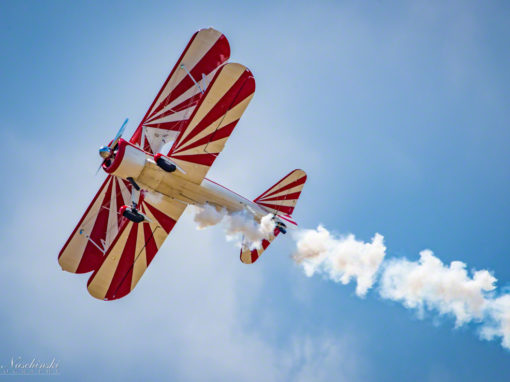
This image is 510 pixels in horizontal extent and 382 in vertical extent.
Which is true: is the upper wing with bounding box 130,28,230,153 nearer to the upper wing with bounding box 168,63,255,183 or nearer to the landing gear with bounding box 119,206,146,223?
the upper wing with bounding box 168,63,255,183

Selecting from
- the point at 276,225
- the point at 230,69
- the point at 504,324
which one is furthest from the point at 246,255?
the point at 504,324

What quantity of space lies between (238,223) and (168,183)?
2564 mm

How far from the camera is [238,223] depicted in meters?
16.1

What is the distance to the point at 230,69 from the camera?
13695 mm

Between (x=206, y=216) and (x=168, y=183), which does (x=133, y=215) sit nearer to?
(x=168, y=183)

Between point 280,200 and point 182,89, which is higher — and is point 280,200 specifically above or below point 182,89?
below

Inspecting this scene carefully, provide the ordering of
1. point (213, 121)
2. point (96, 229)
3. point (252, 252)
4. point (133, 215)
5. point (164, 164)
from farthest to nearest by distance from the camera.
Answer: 1. point (252, 252)
2. point (96, 229)
3. point (213, 121)
4. point (133, 215)
5. point (164, 164)

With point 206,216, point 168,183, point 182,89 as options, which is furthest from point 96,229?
point 182,89

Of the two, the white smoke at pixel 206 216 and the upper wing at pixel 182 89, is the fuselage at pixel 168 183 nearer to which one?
the white smoke at pixel 206 216

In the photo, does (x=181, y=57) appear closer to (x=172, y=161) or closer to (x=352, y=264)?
(x=172, y=161)

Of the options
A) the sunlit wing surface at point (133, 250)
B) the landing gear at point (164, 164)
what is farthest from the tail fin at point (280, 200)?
the landing gear at point (164, 164)

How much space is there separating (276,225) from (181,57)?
6.14 meters

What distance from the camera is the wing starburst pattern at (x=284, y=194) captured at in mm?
17547

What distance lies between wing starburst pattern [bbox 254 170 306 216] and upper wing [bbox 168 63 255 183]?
3201 millimetres
